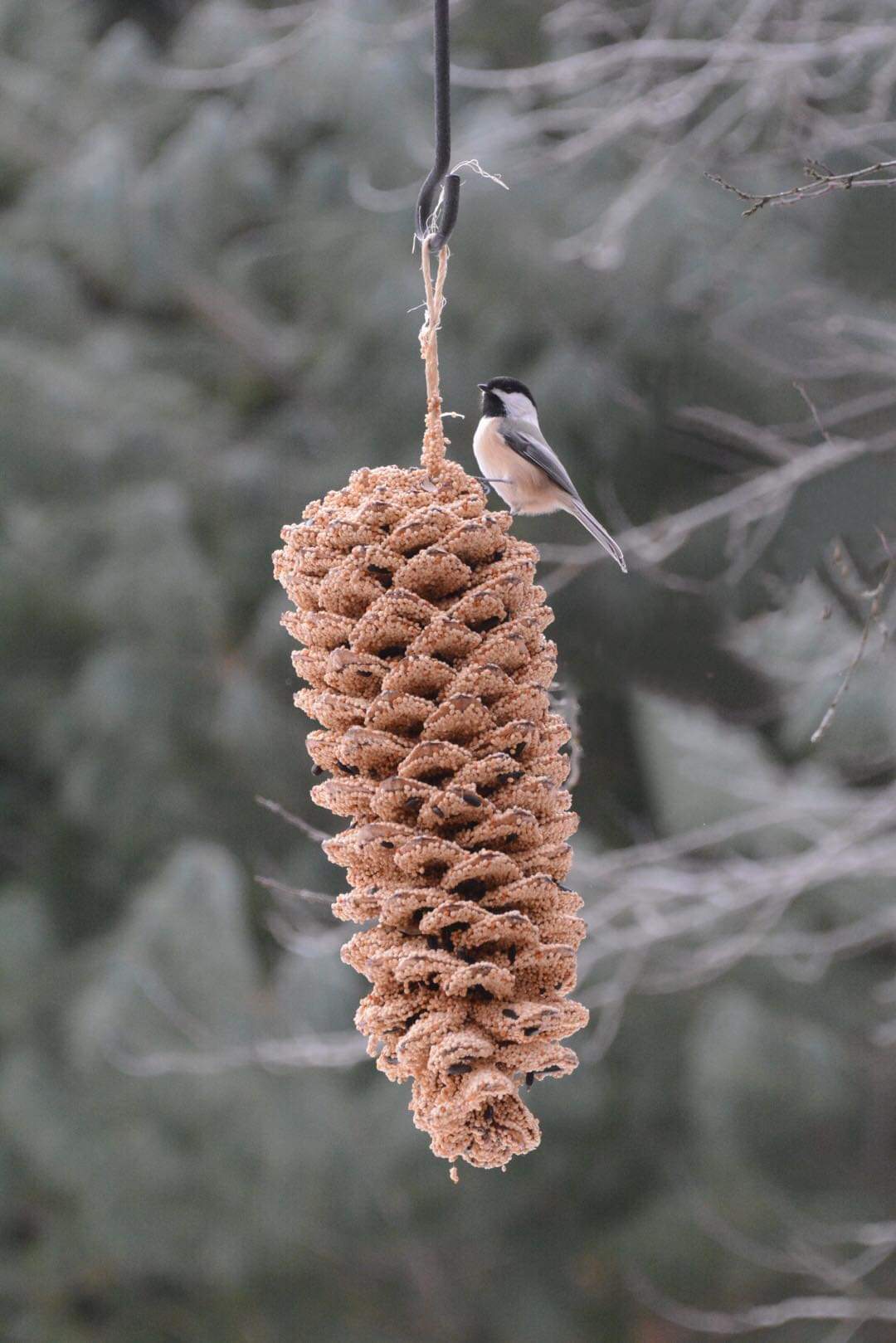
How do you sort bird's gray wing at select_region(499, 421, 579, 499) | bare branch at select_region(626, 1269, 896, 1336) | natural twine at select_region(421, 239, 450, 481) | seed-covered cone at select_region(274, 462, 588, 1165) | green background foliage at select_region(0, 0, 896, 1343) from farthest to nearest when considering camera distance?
green background foliage at select_region(0, 0, 896, 1343)
bare branch at select_region(626, 1269, 896, 1336)
bird's gray wing at select_region(499, 421, 579, 499)
natural twine at select_region(421, 239, 450, 481)
seed-covered cone at select_region(274, 462, 588, 1165)

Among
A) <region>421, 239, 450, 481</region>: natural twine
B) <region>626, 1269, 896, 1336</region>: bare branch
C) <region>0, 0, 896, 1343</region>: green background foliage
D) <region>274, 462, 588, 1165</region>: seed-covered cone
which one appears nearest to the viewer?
<region>274, 462, 588, 1165</region>: seed-covered cone

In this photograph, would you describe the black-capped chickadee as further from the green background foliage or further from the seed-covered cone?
the green background foliage

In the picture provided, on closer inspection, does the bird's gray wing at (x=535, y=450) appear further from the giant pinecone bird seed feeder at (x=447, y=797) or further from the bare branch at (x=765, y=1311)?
the bare branch at (x=765, y=1311)

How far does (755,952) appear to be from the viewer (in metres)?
3.24

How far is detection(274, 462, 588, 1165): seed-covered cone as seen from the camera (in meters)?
0.71

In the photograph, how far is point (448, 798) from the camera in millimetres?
721

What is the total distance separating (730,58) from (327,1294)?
2.62 metres

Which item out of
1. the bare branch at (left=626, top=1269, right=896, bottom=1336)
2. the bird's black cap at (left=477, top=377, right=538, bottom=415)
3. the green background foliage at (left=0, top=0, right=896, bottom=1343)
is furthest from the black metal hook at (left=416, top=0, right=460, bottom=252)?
the bare branch at (left=626, top=1269, right=896, bottom=1336)

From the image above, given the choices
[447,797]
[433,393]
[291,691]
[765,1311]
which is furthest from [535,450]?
[765,1311]

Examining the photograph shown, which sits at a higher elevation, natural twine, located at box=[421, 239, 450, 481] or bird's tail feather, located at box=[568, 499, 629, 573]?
bird's tail feather, located at box=[568, 499, 629, 573]

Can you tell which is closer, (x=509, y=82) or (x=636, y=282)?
(x=509, y=82)

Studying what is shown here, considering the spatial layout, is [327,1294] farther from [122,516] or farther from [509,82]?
[509,82]

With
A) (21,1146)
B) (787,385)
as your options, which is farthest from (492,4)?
(21,1146)

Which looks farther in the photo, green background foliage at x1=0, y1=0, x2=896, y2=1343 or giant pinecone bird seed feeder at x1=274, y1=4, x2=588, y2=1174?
green background foliage at x1=0, y1=0, x2=896, y2=1343
